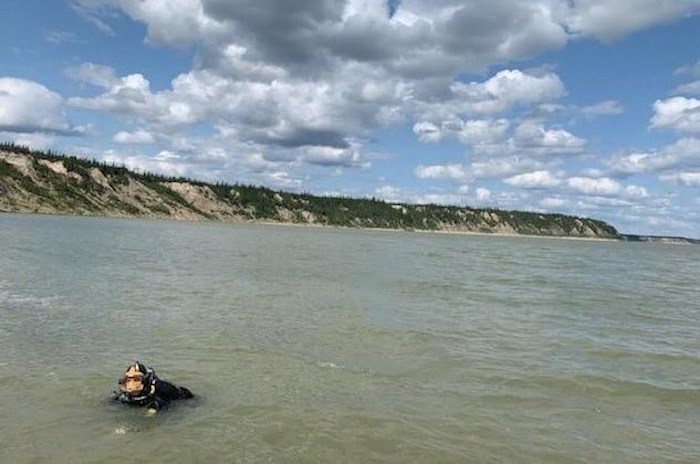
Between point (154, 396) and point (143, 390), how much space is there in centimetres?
35

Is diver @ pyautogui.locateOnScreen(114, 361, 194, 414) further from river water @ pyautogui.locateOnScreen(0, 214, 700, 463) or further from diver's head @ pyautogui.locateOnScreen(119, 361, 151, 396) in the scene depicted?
river water @ pyautogui.locateOnScreen(0, 214, 700, 463)

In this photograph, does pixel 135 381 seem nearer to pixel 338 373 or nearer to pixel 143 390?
pixel 143 390

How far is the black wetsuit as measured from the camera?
46.2 ft

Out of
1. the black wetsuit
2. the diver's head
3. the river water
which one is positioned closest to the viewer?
the river water

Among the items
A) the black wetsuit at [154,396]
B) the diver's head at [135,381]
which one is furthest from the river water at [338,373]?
the diver's head at [135,381]

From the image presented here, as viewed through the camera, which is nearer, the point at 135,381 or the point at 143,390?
the point at 135,381

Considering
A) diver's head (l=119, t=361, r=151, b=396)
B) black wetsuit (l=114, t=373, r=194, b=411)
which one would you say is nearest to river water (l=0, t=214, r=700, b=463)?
black wetsuit (l=114, t=373, r=194, b=411)

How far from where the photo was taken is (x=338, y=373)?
1869 cm

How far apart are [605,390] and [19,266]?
120 ft

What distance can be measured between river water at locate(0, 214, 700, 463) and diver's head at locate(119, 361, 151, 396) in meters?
0.55

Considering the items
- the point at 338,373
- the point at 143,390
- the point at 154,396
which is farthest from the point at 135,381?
the point at 338,373

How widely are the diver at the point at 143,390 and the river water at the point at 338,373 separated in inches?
A: 12.3

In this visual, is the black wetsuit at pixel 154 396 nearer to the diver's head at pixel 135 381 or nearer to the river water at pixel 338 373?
the diver's head at pixel 135 381

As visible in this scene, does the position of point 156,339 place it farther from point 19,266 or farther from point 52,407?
point 19,266
